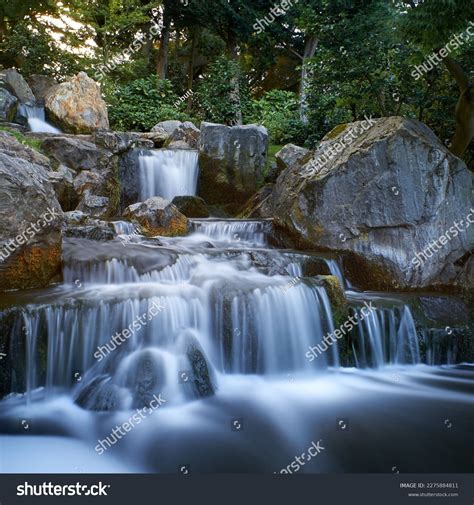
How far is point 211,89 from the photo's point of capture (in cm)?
1956

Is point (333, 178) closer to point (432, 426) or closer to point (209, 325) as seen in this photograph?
point (209, 325)

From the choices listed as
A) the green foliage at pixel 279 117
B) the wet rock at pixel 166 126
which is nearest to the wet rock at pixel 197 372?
the green foliage at pixel 279 117

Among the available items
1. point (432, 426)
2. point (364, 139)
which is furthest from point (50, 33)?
point (432, 426)

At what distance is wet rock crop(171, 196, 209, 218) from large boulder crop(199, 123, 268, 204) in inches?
49.3

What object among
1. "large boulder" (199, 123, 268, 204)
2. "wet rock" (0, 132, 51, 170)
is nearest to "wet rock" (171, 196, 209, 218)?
"large boulder" (199, 123, 268, 204)

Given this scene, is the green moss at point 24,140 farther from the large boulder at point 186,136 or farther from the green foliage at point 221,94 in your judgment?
the green foliage at point 221,94

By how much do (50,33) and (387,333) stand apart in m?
17.3

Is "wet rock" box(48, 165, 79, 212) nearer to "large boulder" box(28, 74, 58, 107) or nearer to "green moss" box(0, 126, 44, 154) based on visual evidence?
"green moss" box(0, 126, 44, 154)

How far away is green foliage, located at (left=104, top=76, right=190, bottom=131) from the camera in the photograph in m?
17.9

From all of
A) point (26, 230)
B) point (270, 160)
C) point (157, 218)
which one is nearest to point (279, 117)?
point (270, 160)

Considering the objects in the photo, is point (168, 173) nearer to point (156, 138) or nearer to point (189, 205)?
point (189, 205)

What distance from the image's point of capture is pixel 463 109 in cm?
954

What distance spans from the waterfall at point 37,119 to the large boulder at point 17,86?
12.3 inches

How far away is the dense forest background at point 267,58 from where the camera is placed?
31.7 feet
